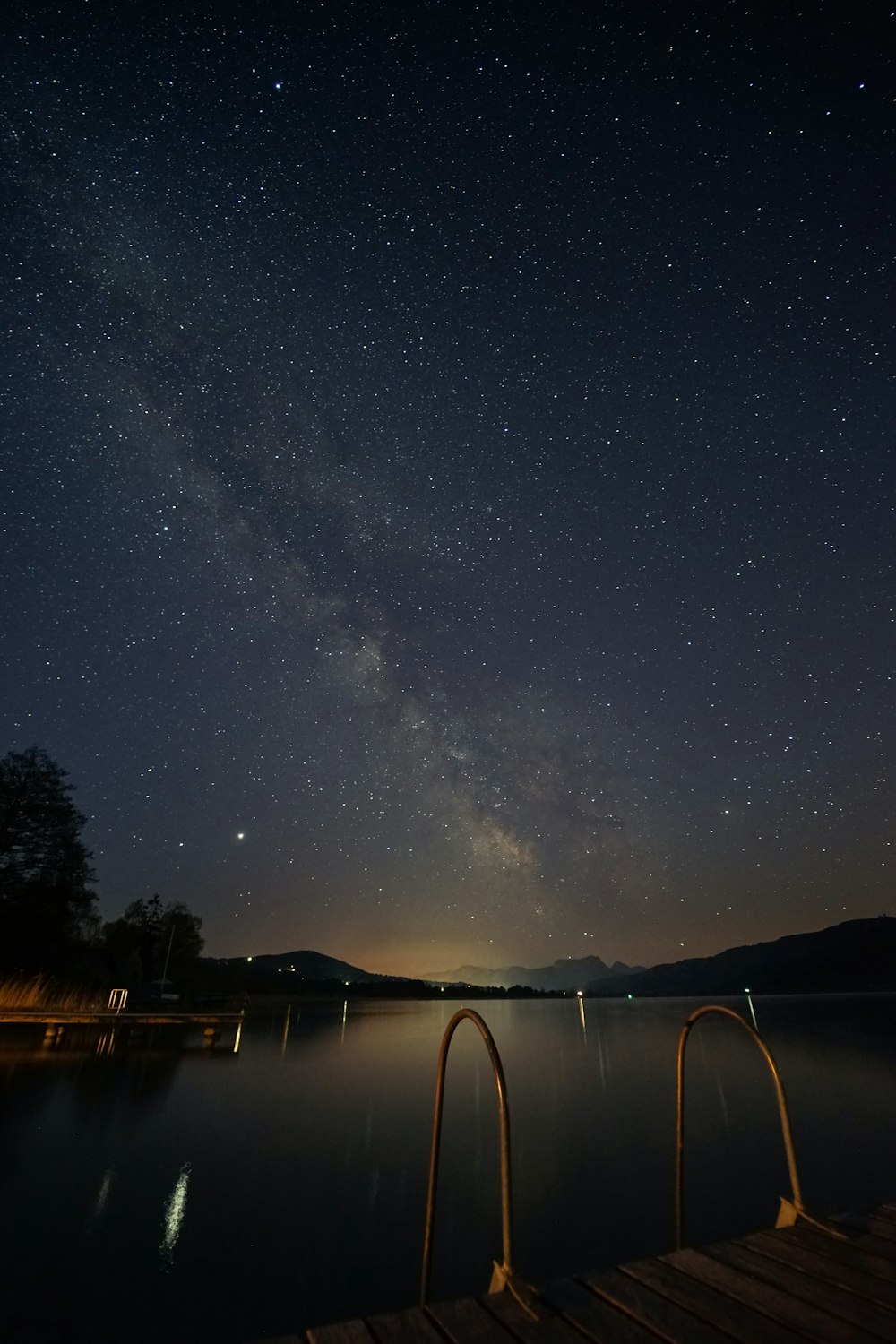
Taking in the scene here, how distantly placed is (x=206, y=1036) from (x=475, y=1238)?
116ft

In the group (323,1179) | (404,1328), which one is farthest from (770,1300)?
(323,1179)

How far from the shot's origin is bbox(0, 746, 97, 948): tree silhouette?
141ft

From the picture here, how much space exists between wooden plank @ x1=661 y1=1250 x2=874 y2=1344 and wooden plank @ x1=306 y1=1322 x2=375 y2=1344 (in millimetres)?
2676

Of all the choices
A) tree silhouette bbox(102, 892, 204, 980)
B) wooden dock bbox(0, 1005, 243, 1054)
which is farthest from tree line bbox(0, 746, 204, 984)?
tree silhouette bbox(102, 892, 204, 980)

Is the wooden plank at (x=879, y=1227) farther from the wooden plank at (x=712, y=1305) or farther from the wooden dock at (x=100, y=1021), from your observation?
the wooden dock at (x=100, y=1021)

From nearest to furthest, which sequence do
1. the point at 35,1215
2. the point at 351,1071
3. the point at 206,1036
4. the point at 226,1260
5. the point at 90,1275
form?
the point at 90,1275 → the point at 226,1260 → the point at 35,1215 → the point at 351,1071 → the point at 206,1036

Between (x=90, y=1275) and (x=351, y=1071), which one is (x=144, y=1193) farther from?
(x=351, y=1071)

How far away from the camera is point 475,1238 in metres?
13.2

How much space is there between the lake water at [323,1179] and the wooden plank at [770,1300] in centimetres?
712

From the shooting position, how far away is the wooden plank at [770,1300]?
4105mm

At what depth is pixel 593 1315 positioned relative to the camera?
433cm

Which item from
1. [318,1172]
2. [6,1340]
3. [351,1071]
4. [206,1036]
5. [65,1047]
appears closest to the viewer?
[6,1340]

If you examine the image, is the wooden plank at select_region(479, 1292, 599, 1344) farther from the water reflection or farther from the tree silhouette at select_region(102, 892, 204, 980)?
the tree silhouette at select_region(102, 892, 204, 980)

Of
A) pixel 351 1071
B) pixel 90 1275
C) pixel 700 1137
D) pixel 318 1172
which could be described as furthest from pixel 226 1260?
pixel 351 1071
